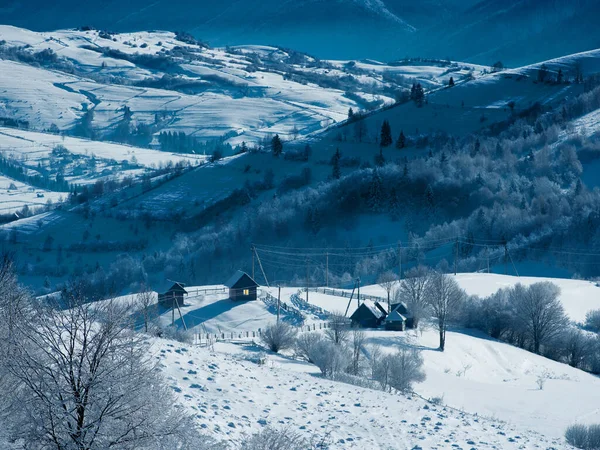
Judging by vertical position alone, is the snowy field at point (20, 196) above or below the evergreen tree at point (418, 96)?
below

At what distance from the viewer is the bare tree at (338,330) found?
35.1m

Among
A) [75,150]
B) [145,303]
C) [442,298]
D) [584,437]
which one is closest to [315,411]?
[584,437]

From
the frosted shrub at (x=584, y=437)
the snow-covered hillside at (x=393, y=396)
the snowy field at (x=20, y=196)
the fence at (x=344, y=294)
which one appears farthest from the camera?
the snowy field at (x=20, y=196)

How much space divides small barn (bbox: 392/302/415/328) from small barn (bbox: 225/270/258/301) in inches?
326

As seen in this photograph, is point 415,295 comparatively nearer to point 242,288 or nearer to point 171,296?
point 242,288

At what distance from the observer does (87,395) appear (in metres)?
10.9

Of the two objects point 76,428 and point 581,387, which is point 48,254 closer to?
point 581,387

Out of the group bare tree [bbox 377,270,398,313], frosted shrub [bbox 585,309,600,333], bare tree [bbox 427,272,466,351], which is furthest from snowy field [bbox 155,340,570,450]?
bare tree [bbox 377,270,398,313]

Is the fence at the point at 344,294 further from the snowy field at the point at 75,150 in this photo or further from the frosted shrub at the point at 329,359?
the snowy field at the point at 75,150

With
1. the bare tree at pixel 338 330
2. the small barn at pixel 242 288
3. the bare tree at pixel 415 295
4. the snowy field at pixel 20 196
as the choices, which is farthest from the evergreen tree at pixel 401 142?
the bare tree at pixel 338 330

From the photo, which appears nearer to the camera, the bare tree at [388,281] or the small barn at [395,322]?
the small barn at [395,322]

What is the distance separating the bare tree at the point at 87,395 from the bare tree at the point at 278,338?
901 inches

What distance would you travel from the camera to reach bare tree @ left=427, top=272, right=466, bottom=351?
134 ft

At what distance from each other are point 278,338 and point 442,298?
34.7ft
